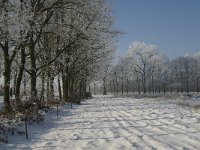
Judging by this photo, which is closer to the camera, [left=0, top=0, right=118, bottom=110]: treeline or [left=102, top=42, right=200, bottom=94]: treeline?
[left=0, top=0, right=118, bottom=110]: treeline

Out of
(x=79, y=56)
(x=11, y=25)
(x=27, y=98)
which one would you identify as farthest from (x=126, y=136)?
(x=79, y=56)

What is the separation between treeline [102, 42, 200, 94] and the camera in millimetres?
116938

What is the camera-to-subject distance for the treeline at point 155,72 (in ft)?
384

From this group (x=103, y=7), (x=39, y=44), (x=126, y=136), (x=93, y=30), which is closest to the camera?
(x=126, y=136)

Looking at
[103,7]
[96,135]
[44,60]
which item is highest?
[103,7]

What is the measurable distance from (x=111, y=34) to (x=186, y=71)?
10381 cm

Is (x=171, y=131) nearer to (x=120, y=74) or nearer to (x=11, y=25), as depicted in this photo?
(x=11, y=25)

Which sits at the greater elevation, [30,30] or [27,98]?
[30,30]

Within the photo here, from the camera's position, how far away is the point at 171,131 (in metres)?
Result: 13.7

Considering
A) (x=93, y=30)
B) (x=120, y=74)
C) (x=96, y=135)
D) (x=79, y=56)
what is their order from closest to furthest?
(x=96, y=135)
(x=93, y=30)
(x=79, y=56)
(x=120, y=74)

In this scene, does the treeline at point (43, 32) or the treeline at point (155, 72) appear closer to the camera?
the treeline at point (43, 32)

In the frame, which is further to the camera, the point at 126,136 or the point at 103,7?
the point at 103,7

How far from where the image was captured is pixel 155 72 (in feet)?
412

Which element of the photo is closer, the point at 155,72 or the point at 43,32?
the point at 43,32
